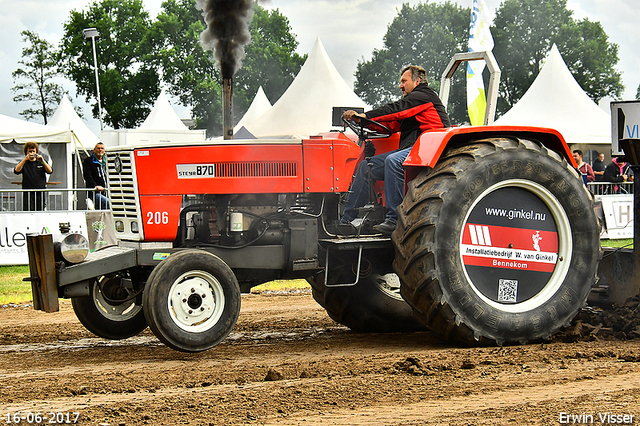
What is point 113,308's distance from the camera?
17.2 ft

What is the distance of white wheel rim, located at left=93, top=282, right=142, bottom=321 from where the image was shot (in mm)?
5172

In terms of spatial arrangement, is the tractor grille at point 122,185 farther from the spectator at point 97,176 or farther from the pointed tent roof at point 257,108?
the pointed tent roof at point 257,108

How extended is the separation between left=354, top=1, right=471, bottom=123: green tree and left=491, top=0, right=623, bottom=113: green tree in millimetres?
3193

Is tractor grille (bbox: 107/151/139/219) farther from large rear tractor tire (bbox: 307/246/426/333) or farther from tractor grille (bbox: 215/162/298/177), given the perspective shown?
large rear tractor tire (bbox: 307/246/426/333)

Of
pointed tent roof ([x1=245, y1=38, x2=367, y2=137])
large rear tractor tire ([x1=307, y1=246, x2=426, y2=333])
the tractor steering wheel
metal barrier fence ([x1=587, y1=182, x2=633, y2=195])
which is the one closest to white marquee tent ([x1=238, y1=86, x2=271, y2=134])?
pointed tent roof ([x1=245, y1=38, x2=367, y2=137])

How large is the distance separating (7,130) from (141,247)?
12.8 m

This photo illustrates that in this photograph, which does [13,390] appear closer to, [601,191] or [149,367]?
[149,367]

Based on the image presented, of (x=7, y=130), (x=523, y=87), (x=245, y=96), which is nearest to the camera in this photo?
(x=7, y=130)

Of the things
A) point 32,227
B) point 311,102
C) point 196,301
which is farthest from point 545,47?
point 196,301

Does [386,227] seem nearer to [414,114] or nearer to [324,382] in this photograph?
[414,114]

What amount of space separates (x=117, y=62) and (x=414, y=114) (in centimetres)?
4205

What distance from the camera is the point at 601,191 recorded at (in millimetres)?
14609

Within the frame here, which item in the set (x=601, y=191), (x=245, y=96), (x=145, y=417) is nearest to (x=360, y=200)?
(x=145, y=417)

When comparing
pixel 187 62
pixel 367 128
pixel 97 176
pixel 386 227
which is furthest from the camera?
pixel 187 62
